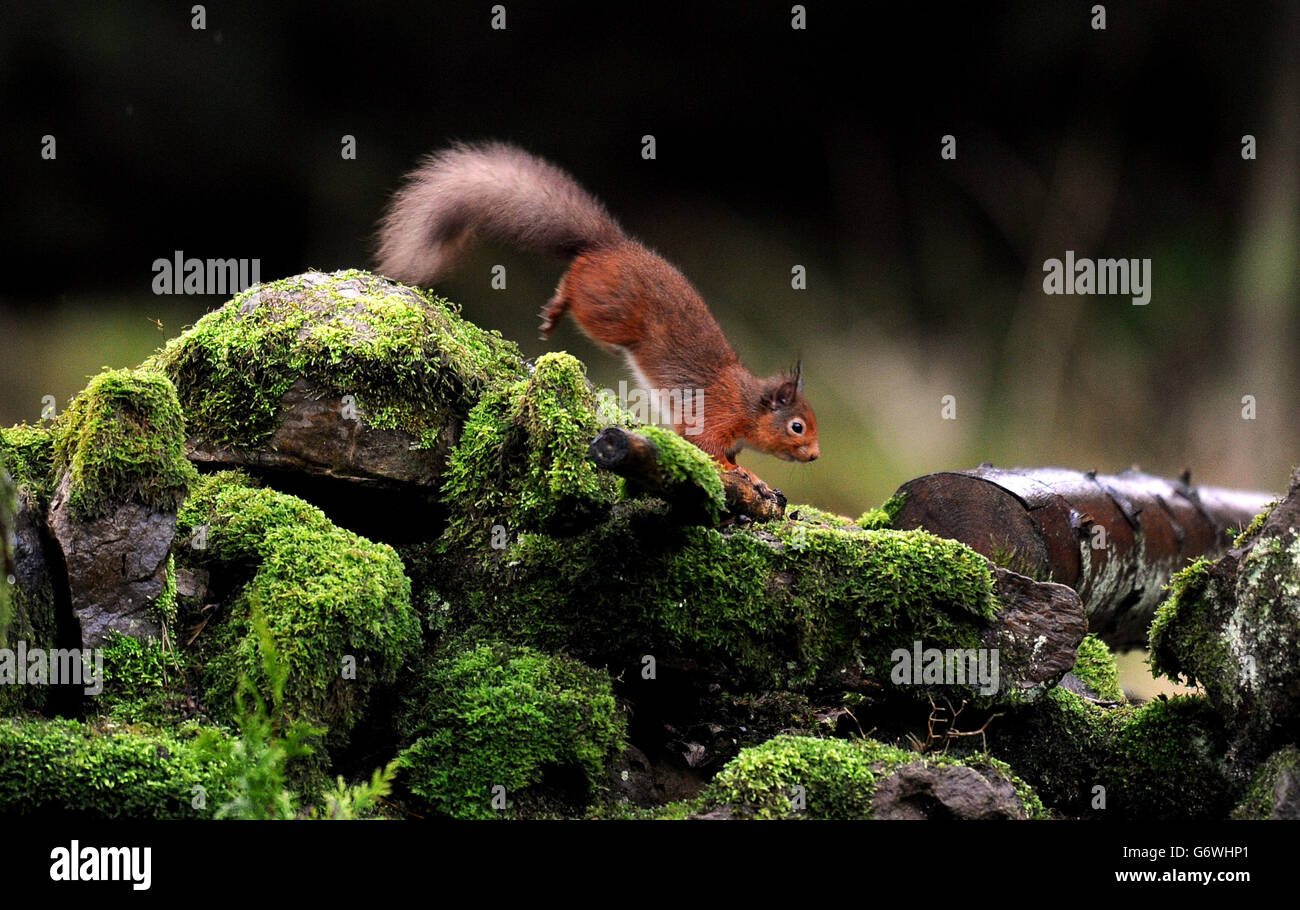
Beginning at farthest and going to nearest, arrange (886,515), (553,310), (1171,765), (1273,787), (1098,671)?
(553,310), (1098,671), (886,515), (1171,765), (1273,787)

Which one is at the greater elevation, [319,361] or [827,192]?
[827,192]

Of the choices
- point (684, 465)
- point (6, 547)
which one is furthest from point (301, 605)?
point (684, 465)

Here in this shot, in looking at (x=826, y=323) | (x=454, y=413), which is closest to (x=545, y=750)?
(x=454, y=413)

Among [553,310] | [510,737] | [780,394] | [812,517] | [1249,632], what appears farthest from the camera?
[780,394]

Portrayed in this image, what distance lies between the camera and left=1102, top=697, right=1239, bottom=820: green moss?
2.91 m

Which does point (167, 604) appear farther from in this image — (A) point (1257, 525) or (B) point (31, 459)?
(A) point (1257, 525)

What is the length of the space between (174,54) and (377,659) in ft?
18.9

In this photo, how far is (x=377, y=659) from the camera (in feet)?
9.45

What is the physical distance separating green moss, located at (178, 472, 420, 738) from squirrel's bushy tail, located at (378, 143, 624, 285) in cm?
116

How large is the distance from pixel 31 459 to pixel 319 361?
82cm

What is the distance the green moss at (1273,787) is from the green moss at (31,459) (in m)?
3.09

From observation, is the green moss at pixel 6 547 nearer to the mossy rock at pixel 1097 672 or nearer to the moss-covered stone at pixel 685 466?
the moss-covered stone at pixel 685 466

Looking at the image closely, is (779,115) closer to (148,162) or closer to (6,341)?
(148,162)

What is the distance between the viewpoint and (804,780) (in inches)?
107
